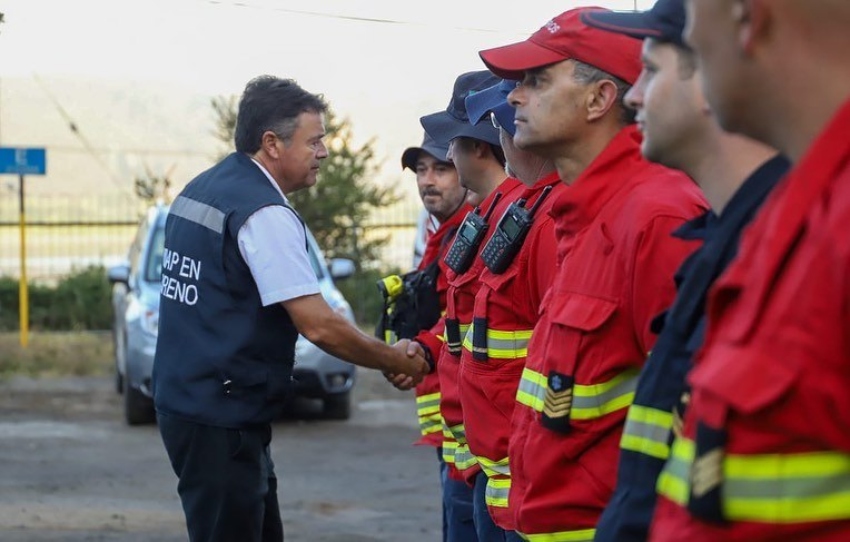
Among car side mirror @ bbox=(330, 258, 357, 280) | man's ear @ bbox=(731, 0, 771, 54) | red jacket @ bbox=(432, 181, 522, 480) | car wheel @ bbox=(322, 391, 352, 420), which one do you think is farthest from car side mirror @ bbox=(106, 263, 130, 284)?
man's ear @ bbox=(731, 0, 771, 54)

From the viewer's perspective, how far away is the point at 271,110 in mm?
5938

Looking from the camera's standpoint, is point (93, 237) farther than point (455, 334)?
Yes

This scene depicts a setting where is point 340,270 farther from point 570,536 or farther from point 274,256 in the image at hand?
point 570,536

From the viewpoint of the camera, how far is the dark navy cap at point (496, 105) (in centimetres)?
486

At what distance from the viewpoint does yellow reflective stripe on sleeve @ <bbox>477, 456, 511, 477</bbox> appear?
4.55 meters

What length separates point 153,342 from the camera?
11891 mm

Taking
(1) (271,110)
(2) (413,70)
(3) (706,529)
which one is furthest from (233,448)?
(2) (413,70)

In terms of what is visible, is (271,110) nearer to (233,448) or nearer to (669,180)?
(233,448)

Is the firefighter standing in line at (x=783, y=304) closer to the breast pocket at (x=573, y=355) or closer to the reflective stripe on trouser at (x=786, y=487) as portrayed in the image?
the reflective stripe on trouser at (x=786, y=487)

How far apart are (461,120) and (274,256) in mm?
895

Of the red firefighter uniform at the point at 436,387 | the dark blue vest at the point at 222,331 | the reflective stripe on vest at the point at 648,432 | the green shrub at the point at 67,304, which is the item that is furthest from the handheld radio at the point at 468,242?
the green shrub at the point at 67,304

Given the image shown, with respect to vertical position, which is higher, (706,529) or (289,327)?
(706,529)

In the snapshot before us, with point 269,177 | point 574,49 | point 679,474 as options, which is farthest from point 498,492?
point 679,474

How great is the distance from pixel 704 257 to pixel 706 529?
62 centimetres
